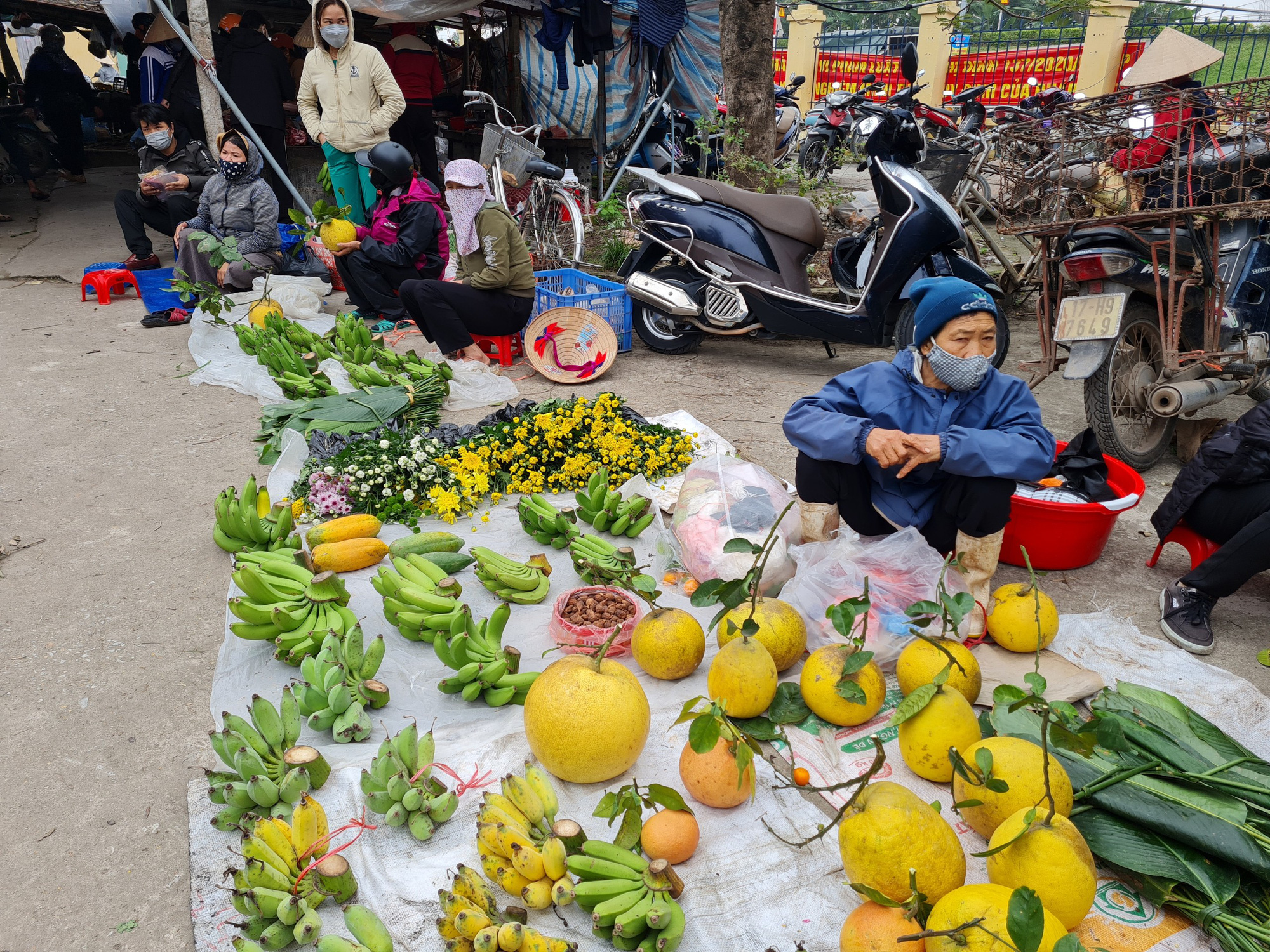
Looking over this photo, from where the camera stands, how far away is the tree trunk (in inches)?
274

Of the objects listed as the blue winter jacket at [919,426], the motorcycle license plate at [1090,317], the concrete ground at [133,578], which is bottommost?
the concrete ground at [133,578]

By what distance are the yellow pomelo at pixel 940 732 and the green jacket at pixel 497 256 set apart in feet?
13.5

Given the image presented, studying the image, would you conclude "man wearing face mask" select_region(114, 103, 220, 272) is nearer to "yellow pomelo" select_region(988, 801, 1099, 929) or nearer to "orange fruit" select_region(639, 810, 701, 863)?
"orange fruit" select_region(639, 810, 701, 863)

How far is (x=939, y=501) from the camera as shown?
9.19 feet

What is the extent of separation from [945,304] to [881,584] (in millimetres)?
931

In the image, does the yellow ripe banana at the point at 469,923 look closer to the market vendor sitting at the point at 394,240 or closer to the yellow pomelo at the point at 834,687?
the yellow pomelo at the point at 834,687

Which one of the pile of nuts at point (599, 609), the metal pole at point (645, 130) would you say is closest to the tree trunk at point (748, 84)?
the metal pole at point (645, 130)

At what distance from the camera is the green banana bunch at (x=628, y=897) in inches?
64.3

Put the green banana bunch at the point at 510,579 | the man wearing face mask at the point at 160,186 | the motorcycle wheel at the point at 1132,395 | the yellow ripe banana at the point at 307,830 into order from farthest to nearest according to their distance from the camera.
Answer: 1. the man wearing face mask at the point at 160,186
2. the motorcycle wheel at the point at 1132,395
3. the green banana bunch at the point at 510,579
4. the yellow ripe banana at the point at 307,830

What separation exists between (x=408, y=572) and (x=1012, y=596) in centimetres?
208

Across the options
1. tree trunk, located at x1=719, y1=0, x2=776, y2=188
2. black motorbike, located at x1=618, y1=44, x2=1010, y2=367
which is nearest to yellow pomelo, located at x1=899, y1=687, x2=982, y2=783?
black motorbike, located at x1=618, y1=44, x2=1010, y2=367

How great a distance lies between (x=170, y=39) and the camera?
29.9 ft

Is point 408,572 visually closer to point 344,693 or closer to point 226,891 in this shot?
point 344,693

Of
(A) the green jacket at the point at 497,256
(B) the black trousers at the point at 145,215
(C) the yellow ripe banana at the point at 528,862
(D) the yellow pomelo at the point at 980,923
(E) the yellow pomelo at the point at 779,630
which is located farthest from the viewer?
(B) the black trousers at the point at 145,215
